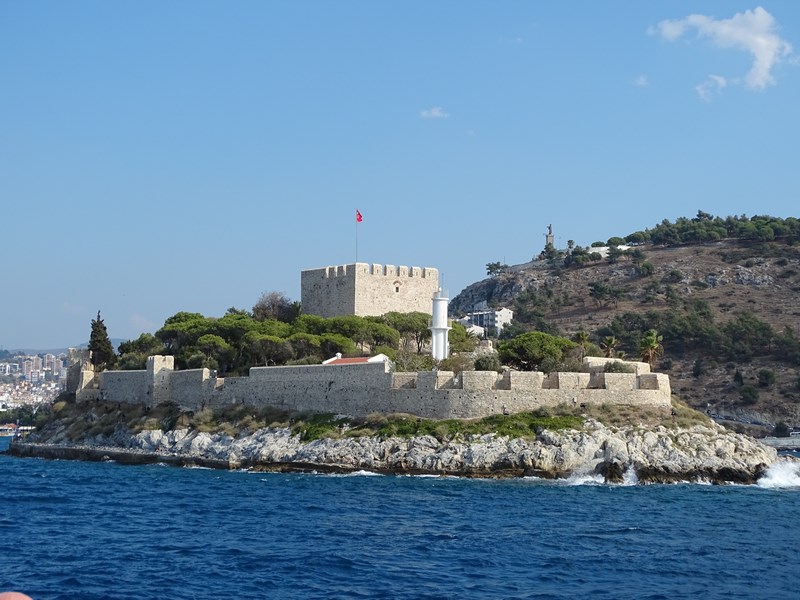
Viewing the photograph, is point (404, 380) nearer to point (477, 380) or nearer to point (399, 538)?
point (477, 380)

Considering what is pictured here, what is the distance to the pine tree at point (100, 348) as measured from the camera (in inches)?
1984

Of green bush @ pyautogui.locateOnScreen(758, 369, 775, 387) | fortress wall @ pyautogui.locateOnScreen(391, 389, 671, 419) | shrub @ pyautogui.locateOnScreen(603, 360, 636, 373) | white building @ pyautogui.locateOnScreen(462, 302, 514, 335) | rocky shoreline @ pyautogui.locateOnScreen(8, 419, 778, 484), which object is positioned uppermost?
white building @ pyautogui.locateOnScreen(462, 302, 514, 335)

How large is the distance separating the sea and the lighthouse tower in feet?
29.6

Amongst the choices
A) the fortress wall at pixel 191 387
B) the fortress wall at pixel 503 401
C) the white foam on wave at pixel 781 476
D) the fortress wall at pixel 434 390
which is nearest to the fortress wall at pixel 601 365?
the fortress wall at pixel 434 390

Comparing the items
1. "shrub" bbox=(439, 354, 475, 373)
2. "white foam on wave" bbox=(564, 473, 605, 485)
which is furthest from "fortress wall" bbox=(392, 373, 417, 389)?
"white foam on wave" bbox=(564, 473, 605, 485)

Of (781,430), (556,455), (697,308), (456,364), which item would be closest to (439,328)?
(456,364)

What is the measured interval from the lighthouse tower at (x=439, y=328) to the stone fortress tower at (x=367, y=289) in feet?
19.2

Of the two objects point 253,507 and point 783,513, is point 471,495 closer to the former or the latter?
point 253,507

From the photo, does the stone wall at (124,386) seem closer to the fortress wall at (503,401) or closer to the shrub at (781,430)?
the fortress wall at (503,401)

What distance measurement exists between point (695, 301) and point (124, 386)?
45625 millimetres

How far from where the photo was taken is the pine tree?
50.4 meters

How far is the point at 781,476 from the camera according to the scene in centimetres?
3000

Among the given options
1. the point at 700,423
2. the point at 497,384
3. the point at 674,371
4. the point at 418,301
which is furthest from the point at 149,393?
the point at 674,371

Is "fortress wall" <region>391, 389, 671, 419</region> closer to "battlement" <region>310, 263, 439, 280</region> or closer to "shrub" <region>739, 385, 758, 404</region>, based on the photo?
"battlement" <region>310, 263, 439, 280</region>
